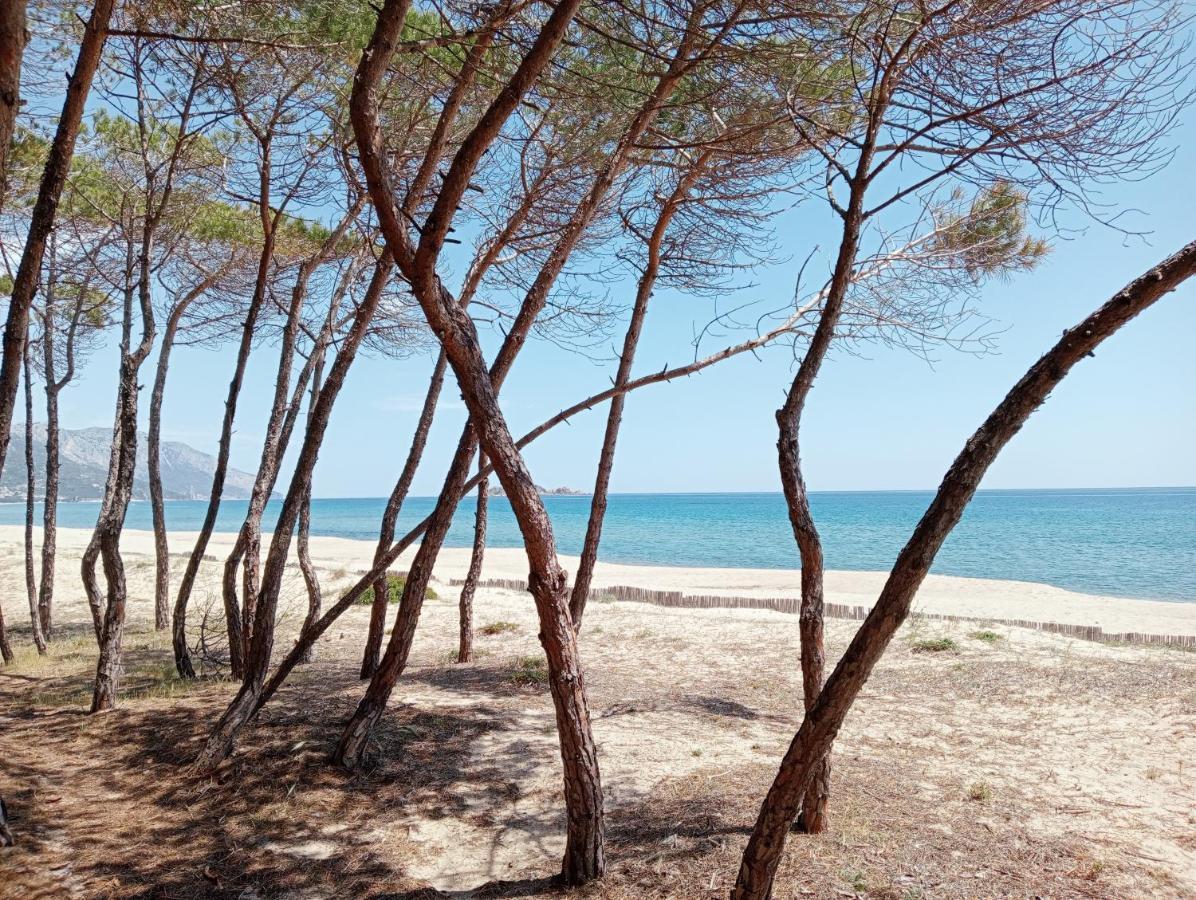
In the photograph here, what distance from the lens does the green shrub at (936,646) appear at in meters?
8.69

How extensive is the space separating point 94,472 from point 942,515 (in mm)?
136143

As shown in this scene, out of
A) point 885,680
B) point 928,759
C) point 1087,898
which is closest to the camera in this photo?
point 1087,898

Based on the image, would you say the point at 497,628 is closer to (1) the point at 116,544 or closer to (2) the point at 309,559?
(2) the point at 309,559

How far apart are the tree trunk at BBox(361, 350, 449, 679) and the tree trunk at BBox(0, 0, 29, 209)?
4049mm

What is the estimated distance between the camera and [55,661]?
8477mm

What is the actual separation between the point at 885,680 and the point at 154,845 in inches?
239

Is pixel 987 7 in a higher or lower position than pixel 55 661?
higher

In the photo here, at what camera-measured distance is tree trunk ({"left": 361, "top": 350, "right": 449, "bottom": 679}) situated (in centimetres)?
711

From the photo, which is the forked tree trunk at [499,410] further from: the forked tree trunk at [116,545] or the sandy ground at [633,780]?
the forked tree trunk at [116,545]

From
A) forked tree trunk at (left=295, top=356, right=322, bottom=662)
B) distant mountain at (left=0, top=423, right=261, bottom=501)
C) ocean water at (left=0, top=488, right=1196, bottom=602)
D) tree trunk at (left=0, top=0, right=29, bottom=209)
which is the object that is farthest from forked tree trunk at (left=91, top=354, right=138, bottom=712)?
distant mountain at (left=0, top=423, right=261, bottom=501)

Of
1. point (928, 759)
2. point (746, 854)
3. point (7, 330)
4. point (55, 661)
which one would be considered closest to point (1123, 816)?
point (928, 759)

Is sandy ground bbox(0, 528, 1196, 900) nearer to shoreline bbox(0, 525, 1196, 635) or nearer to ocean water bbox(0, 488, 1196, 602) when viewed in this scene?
shoreline bbox(0, 525, 1196, 635)

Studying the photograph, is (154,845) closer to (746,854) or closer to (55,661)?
(746,854)

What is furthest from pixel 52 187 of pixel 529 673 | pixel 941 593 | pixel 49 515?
pixel 941 593
